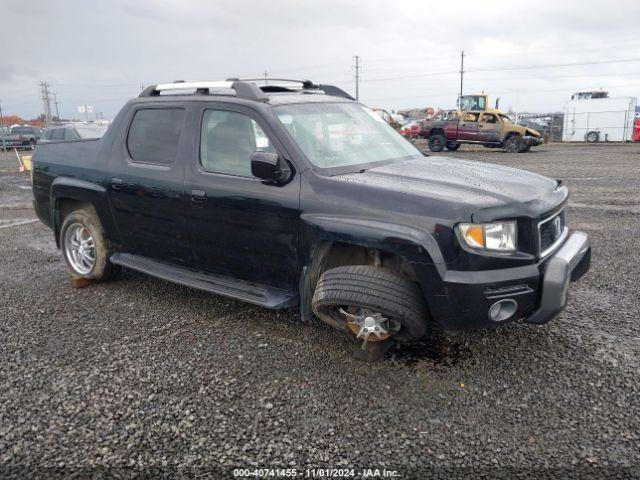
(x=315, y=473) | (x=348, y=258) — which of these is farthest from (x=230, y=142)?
Result: (x=315, y=473)

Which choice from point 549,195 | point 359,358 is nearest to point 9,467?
point 359,358

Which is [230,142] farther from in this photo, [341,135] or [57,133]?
[57,133]

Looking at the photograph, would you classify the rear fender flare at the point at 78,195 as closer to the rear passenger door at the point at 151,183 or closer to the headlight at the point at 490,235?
the rear passenger door at the point at 151,183

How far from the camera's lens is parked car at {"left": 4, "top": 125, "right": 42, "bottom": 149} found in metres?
32.0

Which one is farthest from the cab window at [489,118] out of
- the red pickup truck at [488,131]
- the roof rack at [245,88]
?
the roof rack at [245,88]

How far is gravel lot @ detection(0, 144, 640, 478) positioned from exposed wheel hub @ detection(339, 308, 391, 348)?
0.25 metres

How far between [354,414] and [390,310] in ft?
2.06

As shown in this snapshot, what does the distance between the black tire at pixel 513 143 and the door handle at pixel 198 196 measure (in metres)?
22.1

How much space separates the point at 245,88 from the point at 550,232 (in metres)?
2.47

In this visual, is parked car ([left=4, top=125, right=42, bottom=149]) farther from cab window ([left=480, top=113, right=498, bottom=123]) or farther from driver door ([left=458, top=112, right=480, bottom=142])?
cab window ([left=480, top=113, right=498, bottom=123])

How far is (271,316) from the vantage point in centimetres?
432

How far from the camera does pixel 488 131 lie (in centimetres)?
2347

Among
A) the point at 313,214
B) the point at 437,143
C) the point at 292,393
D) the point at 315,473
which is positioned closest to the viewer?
the point at 315,473

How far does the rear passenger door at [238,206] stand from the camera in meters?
3.62
